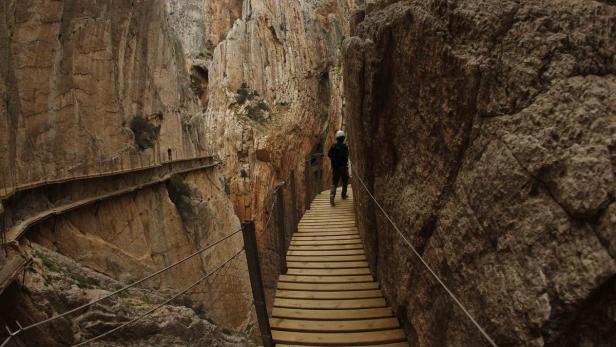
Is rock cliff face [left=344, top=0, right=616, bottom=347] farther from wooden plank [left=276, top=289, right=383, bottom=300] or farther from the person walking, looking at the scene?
the person walking

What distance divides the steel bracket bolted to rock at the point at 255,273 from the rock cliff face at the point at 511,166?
1499 mm

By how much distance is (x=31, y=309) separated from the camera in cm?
446

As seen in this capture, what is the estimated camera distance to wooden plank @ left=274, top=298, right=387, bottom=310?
14.8 feet

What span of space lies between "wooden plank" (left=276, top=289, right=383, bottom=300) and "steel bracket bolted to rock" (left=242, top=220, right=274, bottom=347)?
1.11 m

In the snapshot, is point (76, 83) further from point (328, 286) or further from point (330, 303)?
point (330, 303)

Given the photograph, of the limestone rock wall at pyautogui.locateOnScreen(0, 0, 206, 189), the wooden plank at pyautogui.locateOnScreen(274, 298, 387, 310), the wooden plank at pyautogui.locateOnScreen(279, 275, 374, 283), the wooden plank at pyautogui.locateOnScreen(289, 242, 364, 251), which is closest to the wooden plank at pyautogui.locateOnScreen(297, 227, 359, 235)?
the wooden plank at pyautogui.locateOnScreen(289, 242, 364, 251)

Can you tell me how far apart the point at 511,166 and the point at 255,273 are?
2378mm

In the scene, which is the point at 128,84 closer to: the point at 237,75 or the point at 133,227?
the point at 133,227

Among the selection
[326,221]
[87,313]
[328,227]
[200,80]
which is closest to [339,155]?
[326,221]

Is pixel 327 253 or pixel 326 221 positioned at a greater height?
pixel 326 221

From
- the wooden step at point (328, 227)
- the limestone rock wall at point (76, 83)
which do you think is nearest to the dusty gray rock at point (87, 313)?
the wooden step at point (328, 227)

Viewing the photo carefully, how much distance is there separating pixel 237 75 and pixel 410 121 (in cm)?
2420

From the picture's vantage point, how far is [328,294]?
15.8 feet

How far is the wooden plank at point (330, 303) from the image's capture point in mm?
4496
